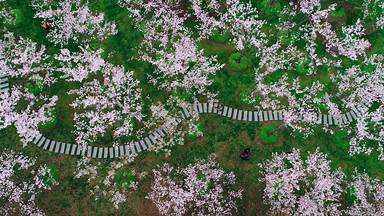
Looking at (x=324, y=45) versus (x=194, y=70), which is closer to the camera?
(x=194, y=70)

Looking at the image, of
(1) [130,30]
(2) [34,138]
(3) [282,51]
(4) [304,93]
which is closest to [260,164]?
(4) [304,93]

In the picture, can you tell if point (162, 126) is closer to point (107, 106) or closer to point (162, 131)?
point (162, 131)

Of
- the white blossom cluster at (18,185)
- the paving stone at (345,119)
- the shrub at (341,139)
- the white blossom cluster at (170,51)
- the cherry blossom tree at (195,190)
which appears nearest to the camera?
the white blossom cluster at (18,185)

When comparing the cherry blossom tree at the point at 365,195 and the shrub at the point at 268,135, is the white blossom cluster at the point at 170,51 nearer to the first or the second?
the shrub at the point at 268,135

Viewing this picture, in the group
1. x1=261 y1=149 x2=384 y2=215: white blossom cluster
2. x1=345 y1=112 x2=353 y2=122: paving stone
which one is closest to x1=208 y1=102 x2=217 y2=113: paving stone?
x1=261 y1=149 x2=384 y2=215: white blossom cluster

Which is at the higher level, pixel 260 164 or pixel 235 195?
pixel 260 164

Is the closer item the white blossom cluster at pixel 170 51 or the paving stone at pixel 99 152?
the paving stone at pixel 99 152

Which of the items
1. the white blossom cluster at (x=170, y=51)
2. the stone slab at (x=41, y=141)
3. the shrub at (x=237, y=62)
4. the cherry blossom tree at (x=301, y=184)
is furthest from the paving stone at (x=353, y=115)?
the stone slab at (x=41, y=141)

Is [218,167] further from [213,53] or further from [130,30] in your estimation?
[130,30]
